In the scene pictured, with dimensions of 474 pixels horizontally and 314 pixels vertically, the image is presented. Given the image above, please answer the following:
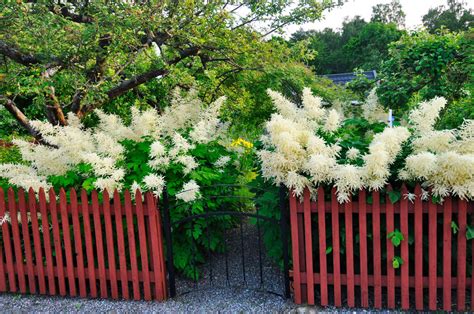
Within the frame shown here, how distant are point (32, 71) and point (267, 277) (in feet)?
12.0

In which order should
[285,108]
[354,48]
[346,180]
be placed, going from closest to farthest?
[346,180], [285,108], [354,48]

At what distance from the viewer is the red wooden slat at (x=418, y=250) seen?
3.05 metres

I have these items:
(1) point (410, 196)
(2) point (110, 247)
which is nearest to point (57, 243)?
(2) point (110, 247)

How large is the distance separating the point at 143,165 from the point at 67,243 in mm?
1014

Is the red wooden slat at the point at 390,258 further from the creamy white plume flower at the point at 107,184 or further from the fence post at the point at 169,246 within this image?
the creamy white plume flower at the point at 107,184

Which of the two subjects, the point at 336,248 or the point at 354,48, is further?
the point at 354,48

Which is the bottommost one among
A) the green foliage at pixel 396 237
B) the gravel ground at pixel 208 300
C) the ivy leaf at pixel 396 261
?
the gravel ground at pixel 208 300

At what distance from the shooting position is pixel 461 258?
10.2ft

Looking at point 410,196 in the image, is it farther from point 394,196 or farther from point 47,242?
point 47,242

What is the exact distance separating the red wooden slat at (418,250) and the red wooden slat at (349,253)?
492 mm

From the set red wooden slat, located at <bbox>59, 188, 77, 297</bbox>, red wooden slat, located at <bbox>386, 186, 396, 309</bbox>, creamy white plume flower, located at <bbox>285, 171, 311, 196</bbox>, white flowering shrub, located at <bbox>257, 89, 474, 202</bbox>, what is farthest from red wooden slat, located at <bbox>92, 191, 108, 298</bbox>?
red wooden slat, located at <bbox>386, 186, 396, 309</bbox>

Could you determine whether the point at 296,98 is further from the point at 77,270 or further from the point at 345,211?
the point at 77,270

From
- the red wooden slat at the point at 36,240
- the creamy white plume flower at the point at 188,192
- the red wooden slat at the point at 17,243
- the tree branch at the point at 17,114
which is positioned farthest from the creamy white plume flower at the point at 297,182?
the tree branch at the point at 17,114

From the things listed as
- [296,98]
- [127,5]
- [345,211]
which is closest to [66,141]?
[127,5]
